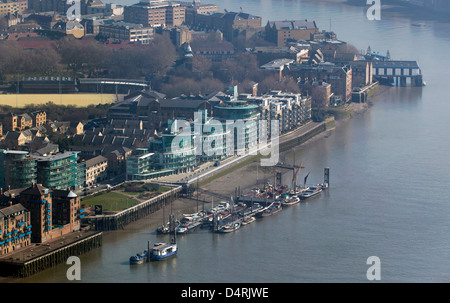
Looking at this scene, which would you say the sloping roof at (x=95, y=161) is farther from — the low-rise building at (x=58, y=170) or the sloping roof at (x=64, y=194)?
the sloping roof at (x=64, y=194)

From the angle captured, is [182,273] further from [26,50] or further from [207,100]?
[26,50]

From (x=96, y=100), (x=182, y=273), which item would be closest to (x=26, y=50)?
(x=96, y=100)

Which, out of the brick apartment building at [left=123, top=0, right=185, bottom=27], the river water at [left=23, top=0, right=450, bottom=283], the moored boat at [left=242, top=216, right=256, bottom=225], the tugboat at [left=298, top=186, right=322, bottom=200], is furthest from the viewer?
the brick apartment building at [left=123, top=0, right=185, bottom=27]

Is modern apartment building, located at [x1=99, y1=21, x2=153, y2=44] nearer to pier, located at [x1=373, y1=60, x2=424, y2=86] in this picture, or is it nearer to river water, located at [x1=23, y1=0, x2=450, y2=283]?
pier, located at [x1=373, y1=60, x2=424, y2=86]

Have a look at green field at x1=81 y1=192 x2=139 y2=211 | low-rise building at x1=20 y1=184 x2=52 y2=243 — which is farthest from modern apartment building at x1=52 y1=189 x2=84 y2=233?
green field at x1=81 y1=192 x2=139 y2=211

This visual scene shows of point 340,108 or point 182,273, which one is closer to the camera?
point 182,273
